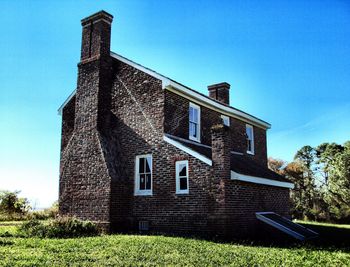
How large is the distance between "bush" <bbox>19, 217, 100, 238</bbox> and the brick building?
867mm

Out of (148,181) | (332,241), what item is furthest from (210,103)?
(332,241)

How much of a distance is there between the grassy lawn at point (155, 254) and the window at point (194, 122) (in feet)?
21.7

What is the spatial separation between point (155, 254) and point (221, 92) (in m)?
17.6

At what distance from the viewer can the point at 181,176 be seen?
14.7 metres

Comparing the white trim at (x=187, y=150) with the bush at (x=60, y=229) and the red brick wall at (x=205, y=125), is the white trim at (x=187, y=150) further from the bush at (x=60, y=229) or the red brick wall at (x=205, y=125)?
the bush at (x=60, y=229)

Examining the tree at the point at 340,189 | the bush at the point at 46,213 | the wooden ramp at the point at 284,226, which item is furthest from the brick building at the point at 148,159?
the tree at the point at 340,189

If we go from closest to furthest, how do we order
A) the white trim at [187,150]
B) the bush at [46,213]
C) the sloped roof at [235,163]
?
the white trim at [187,150]
the sloped roof at [235,163]
the bush at [46,213]

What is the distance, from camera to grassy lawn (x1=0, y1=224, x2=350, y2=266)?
8477 millimetres

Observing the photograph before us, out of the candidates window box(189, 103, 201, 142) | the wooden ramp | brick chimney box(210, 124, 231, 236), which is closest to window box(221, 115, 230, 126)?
window box(189, 103, 201, 142)

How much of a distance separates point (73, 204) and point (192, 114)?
7191mm

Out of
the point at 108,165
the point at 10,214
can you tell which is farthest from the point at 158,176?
the point at 10,214

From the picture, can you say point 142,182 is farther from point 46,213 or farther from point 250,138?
point 46,213

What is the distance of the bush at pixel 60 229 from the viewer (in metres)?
13.6

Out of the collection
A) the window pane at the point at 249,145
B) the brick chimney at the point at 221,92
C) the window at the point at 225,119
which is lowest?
the window pane at the point at 249,145
